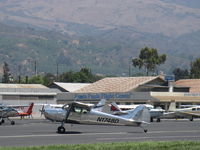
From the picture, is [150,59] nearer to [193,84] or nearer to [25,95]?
[193,84]

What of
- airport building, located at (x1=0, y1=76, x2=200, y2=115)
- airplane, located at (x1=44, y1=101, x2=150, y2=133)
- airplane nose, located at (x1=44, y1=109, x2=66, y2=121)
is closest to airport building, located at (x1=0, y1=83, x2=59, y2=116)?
airport building, located at (x1=0, y1=76, x2=200, y2=115)

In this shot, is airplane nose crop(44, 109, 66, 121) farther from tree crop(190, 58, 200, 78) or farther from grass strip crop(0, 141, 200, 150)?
tree crop(190, 58, 200, 78)

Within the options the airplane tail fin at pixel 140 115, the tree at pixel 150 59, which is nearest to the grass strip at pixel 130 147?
the airplane tail fin at pixel 140 115

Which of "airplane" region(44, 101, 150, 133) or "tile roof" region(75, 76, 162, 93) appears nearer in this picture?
"airplane" region(44, 101, 150, 133)

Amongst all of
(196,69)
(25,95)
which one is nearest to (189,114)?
(25,95)

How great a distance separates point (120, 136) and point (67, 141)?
533 centimetres

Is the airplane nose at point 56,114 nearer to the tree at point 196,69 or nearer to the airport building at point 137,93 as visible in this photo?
the airport building at point 137,93

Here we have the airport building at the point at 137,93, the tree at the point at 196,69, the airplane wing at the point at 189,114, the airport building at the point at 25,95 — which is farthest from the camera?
the tree at the point at 196,69

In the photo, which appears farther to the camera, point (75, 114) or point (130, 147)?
point (75, 114)

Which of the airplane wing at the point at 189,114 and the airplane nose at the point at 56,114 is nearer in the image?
the airplane nose at the point at 56,114

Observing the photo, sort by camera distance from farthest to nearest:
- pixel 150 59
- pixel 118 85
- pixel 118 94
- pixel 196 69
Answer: pixel 196 69
pixel 150 59
pixel 118 85
pixel 118 94

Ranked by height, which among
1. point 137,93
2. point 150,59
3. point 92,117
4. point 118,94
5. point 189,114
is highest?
point 150,59

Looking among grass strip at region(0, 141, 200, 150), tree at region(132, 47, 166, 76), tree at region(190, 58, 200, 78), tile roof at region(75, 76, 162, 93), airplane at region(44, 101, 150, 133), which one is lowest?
grass strip at region(0, 141, 200, 150)

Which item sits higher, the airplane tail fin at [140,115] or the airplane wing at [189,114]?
the airplane tail fin at [140,115]
